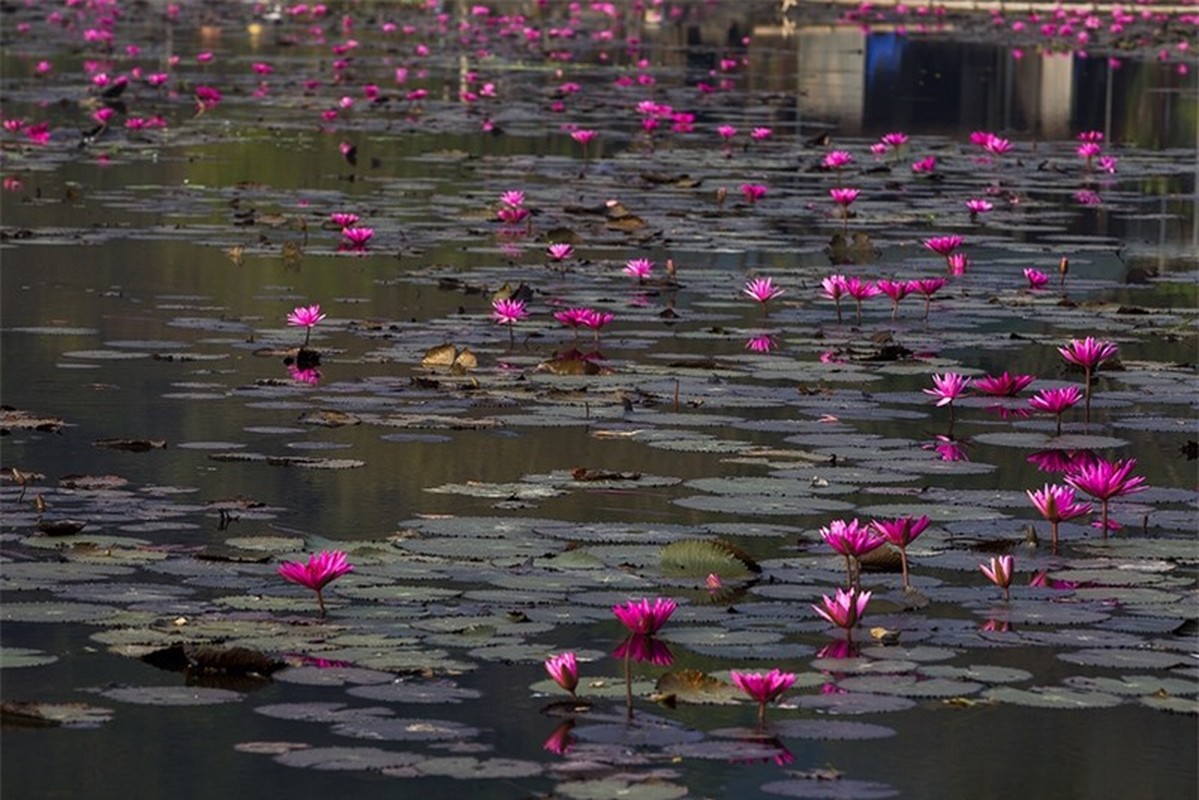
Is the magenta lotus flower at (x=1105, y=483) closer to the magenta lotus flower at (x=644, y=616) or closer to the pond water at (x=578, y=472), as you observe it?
the pond water at (x=578, y=472)

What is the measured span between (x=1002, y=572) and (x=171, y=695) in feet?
5.30

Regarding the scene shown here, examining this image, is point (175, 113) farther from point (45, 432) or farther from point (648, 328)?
point (45, 432)

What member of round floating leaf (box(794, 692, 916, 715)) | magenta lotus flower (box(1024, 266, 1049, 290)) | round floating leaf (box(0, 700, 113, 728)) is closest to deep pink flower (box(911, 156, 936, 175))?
magenta lotus flower (box(1024, 266, 1049, 290))

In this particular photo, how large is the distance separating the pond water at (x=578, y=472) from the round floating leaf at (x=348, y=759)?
0.04 feet

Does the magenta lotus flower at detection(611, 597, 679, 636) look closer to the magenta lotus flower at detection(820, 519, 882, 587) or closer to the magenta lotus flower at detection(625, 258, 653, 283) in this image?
the magenta lotus flower at detection(820, 519, 882, 587)

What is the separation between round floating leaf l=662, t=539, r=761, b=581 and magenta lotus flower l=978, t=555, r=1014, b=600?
1.58 feet

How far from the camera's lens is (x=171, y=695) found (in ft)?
14.2

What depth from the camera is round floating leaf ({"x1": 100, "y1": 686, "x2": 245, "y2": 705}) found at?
14.1 ft

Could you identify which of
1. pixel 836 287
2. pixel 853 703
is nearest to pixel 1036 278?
pixel 836 287

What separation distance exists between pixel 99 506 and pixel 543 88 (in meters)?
16.7

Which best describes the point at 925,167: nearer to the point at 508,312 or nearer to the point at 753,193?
the point at 753,193

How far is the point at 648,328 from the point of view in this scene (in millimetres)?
8719

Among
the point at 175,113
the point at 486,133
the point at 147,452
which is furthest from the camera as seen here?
the point at 175,113

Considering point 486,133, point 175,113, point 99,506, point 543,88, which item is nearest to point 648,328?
point 99,506
